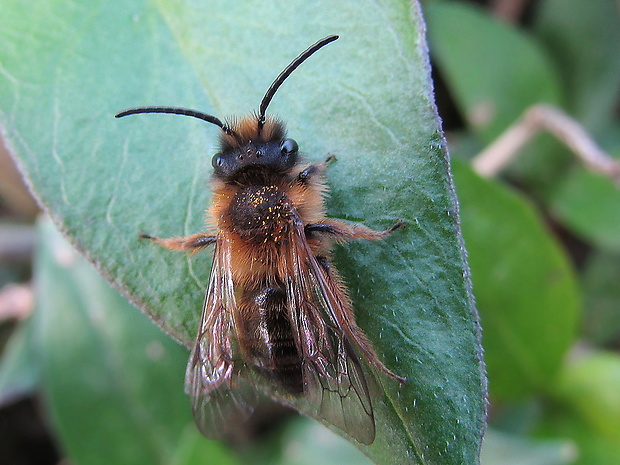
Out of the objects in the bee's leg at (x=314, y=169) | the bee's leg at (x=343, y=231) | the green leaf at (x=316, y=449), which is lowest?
the green leaf at (x=316, y=449)

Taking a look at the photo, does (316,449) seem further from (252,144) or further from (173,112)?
(173,112)

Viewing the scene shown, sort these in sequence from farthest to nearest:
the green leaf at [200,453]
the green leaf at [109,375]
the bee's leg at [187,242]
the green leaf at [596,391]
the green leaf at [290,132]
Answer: the green leaf at [109,375] → the green leaf at [596,391] → the green leaf at [200,453] → the bee's leg at [187,242] → the green leaf at [290,132]

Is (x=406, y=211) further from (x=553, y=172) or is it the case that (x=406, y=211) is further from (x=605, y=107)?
(x=605, y=107)

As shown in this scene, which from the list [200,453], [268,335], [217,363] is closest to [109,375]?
[200,453]

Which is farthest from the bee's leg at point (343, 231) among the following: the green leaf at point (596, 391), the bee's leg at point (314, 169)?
the green leaf at point (596, 391)

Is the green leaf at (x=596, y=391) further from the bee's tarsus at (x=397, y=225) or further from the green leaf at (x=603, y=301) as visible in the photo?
the bee's tarsus at (x=397, y=225)

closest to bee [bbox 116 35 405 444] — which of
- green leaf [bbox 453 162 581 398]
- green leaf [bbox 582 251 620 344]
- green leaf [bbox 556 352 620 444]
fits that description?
green leaf [bbox 453 162 581 398]
